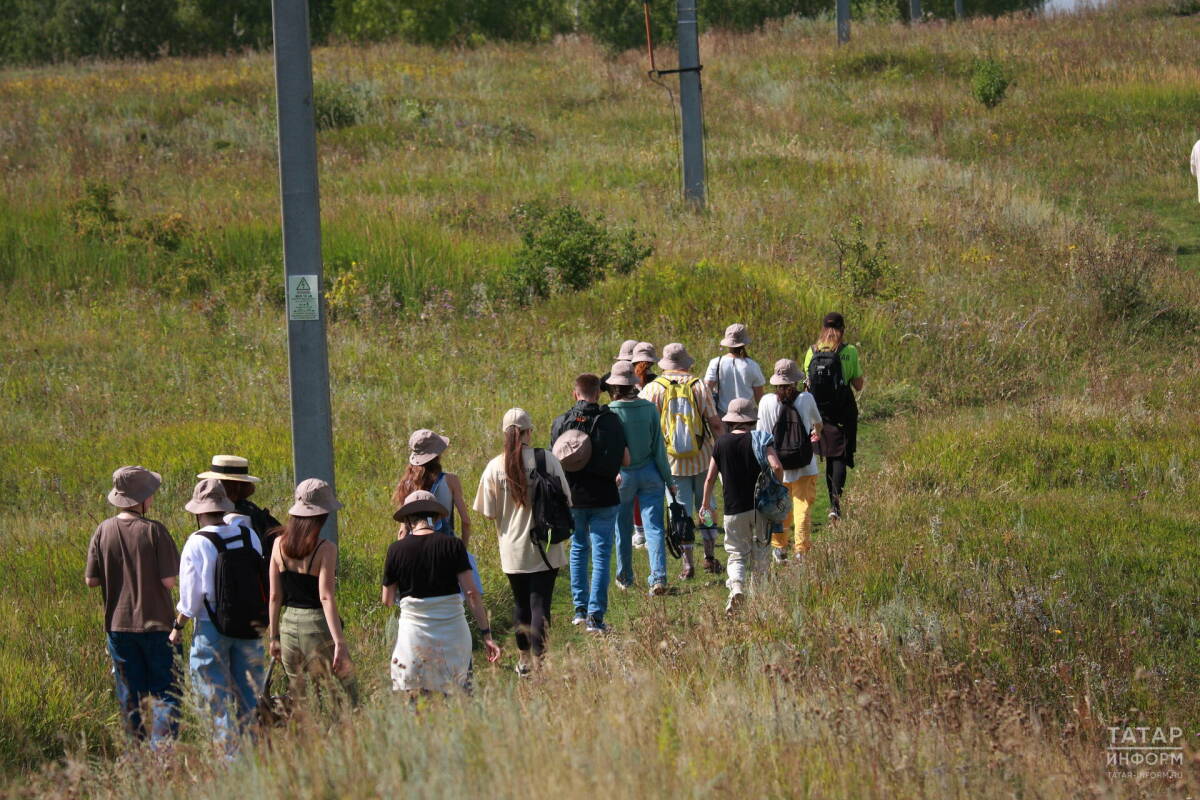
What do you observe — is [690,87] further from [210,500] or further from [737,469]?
[210,500]

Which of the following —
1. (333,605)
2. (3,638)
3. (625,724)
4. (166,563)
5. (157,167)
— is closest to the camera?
(625,724)

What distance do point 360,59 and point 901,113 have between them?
15.5 m

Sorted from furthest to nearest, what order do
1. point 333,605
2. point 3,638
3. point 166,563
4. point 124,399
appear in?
1. point 124,399
2. point 3,638
3. point 166,563
4. point 333,605

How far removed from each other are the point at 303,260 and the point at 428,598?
2.91 metres

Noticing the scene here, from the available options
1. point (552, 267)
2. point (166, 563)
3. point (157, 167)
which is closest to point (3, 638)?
point (166, 563)

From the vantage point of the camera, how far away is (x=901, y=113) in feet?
98.4

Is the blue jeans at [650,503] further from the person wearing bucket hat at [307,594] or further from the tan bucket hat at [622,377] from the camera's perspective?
the person wearing bucket hat at [307,594]

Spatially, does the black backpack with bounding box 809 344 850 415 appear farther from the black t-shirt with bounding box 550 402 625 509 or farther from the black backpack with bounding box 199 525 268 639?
A: the black backpack with bounding box 199 525 268 639

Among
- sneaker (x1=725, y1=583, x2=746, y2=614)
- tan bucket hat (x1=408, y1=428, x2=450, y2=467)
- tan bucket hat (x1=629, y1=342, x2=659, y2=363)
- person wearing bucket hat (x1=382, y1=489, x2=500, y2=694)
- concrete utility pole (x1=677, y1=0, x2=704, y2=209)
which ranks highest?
concrete utility pole (x1=677, y1=0, x2=704, y2=209)

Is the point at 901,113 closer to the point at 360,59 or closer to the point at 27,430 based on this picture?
the point at 360,59

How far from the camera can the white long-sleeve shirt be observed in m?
6.96

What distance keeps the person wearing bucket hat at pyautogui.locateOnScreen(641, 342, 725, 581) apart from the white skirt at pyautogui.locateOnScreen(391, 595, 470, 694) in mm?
3816

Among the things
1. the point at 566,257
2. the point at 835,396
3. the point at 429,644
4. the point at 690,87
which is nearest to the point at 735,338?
the point at 835,396

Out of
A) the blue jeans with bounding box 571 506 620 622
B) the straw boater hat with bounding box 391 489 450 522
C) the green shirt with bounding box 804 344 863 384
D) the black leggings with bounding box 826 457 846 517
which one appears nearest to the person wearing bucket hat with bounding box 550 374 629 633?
the blue jeans with bounding box 571 506 620 622
